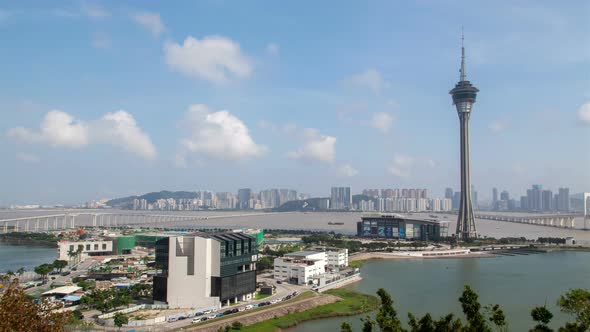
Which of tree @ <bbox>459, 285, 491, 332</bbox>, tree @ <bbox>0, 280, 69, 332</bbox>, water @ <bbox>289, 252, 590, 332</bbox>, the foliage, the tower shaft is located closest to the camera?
tree @ <bbox>0, 280, 69, 332</bbox>

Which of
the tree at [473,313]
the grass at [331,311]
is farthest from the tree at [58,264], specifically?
the tree at [473,313]

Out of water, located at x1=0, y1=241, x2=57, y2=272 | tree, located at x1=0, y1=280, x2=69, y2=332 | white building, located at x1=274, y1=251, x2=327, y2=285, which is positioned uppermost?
tree, located at x1=0, y1=280, x2=69, y2=332

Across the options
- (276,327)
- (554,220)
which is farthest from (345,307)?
(554,220)

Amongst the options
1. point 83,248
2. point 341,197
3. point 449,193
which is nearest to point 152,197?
point 341,197

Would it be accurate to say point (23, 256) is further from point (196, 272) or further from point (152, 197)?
point (152, 197)

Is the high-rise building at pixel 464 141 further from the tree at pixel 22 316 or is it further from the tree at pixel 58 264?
the tree at pixel 22 316

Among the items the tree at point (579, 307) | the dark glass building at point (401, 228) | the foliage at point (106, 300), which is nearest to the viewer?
the tree at point (579, 307)

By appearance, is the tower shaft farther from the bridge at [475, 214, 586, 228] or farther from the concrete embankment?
the concrete embankment

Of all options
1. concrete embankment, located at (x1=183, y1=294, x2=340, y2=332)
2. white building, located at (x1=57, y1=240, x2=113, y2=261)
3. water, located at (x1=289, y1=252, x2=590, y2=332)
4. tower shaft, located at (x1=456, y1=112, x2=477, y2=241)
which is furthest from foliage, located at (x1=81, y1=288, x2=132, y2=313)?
tower shaft, located at (x1=456, y1=112, x2=477, y2=241)
